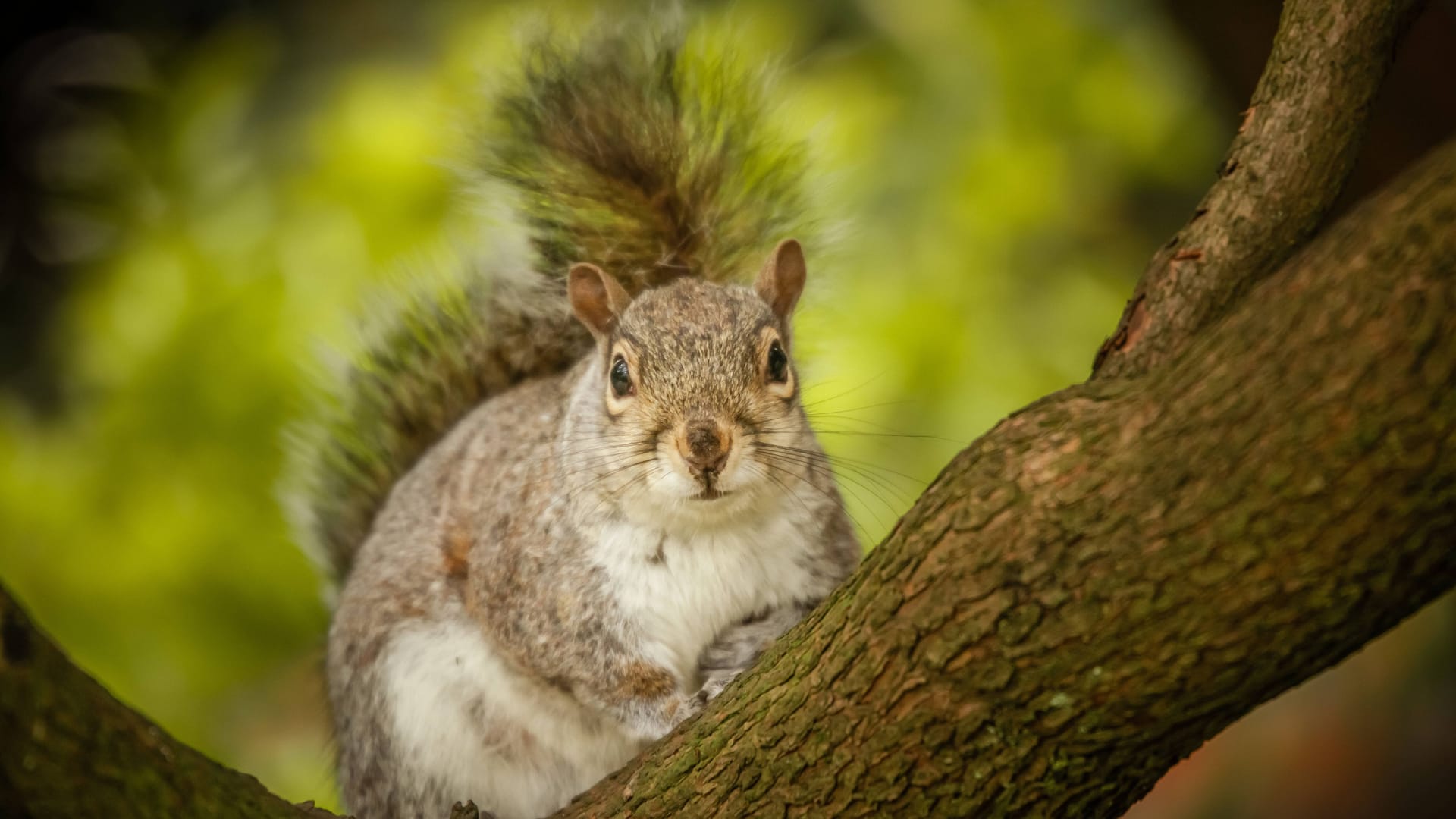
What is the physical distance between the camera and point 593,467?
2.35 meters

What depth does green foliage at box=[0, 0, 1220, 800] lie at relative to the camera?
12.5ft

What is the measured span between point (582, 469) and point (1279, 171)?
50.0 inches

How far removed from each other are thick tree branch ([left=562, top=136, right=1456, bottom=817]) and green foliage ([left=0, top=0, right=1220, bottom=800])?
193 cm

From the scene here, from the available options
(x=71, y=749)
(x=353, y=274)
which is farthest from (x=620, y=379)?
(x=353, y=274)

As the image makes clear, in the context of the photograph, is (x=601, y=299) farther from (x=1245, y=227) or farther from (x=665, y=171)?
(x=1245, y=227)

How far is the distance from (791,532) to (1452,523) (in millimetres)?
1234

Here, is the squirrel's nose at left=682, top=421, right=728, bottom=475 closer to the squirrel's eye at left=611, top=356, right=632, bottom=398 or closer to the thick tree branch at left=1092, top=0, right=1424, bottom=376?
the squirrel's eye at left=611, top=356, right=632, bottom=398

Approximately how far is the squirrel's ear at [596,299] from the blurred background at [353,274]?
41.1 inches

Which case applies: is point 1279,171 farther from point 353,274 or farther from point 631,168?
point 353,274

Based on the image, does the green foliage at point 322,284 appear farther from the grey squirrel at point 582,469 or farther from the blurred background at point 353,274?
the grey squirrel at point 582,469

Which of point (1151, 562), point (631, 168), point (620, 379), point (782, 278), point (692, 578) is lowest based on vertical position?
point (1151, 562)

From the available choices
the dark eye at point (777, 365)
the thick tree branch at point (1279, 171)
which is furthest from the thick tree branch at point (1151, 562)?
the dark eye at point (777, 365)

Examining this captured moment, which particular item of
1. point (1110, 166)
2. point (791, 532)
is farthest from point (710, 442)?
point (1110, 166)

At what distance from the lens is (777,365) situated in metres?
2.32
